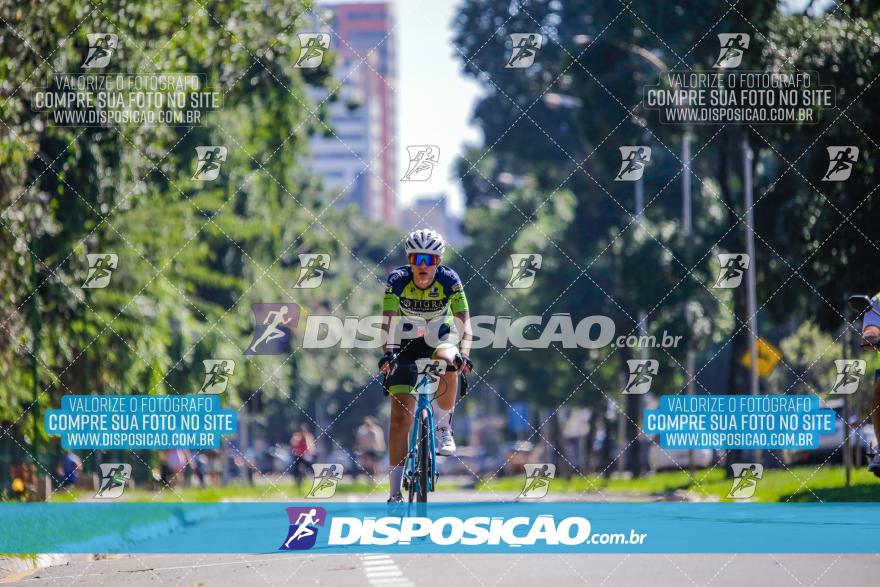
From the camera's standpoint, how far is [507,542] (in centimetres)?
1299

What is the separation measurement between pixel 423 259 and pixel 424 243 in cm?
14

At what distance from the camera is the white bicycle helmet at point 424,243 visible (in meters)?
11.8

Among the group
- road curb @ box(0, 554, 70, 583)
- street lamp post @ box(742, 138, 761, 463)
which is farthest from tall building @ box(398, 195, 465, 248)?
road curb @ box(0, 554, 70, 583)

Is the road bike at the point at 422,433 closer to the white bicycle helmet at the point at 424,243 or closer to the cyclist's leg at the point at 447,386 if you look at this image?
the cyclist's leg at the point at 447,386

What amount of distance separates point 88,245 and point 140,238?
223 cm

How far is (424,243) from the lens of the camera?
11773 mm

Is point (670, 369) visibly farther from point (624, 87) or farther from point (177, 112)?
point (177, 112)

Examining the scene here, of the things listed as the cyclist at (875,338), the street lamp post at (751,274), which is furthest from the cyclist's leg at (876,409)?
the street lamp post at (751,274)

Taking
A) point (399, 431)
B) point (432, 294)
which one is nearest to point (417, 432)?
point (399, 431)

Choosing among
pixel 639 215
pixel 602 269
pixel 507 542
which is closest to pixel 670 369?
pixel 639 215

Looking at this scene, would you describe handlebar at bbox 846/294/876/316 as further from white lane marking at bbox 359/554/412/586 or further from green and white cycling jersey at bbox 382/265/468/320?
white lane marking at bbox 359/554/412/586

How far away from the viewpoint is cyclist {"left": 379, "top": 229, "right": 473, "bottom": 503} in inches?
472

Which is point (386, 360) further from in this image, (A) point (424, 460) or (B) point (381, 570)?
(B) point (381, 570)

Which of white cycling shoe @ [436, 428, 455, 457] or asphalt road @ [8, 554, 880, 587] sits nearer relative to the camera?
asphalt road @ [8, 554, 880, 587]
